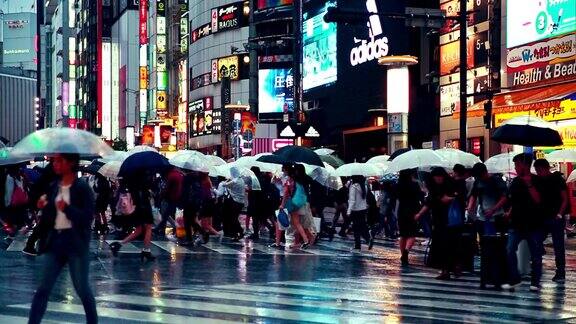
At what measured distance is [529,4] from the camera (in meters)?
32.5

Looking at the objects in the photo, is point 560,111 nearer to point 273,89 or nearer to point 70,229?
point 70,229

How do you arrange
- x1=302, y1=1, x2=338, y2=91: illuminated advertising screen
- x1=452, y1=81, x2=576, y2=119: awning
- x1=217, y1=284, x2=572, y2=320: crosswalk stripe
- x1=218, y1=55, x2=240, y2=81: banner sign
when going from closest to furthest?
x1=217, y1=284, x2=572, y2=320: crosswalk stripe
x1=452, y1=81, x2=576, y2=119: awning
x1=302, y1=1, x2=338, y2=91: illuminated advertising screen
x1=218, y1=55, x2=240, y2=81: banner sign

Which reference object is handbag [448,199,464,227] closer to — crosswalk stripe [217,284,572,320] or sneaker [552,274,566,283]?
sneaker [552,274,566,283]

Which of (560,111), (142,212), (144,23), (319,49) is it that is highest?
(144,23)

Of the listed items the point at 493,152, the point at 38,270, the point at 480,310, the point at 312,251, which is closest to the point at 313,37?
the point at 493,152

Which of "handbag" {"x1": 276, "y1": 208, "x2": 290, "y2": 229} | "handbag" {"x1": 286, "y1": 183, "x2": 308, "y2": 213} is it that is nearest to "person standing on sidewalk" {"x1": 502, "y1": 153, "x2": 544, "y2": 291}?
"handbag" {"x1": 286, "y1": 183, "x2": 308, "y2": 213}

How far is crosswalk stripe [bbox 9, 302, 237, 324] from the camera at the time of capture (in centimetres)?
1030

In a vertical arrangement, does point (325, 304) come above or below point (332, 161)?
below

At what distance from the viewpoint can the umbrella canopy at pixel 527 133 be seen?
1498cm

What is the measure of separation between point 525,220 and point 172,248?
29.2 ft

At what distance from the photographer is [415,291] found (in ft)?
43.9

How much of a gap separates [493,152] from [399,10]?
10.7 m

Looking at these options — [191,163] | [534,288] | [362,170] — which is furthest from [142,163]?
[534,288]

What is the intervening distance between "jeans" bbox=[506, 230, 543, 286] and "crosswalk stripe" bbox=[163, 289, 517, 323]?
2.58 m
